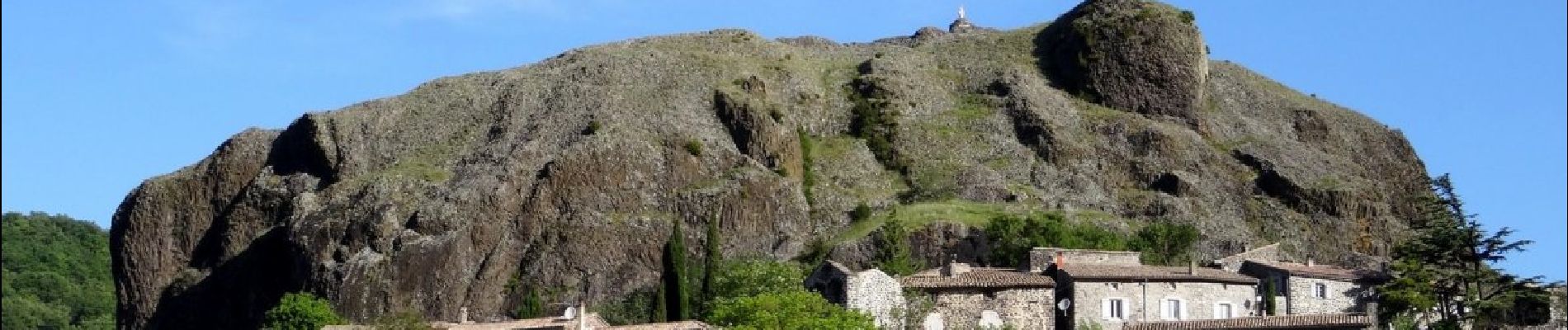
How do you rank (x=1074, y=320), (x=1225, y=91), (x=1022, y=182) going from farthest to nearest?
(x=1225, y=91) → (x=1022, y=182) → (x=1074, y=320)

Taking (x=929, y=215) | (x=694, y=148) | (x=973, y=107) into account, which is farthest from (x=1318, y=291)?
(x=973, y=107)

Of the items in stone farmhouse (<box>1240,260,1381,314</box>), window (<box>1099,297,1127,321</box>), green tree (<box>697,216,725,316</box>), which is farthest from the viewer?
green tree (<box>697,216,725,316</box>)

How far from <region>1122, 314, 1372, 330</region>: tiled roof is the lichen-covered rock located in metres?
76.9

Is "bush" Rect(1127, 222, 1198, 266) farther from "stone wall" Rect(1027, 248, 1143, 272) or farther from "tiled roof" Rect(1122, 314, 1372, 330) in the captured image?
"tiled roof" Rect(1122, 314, 1372, 330)

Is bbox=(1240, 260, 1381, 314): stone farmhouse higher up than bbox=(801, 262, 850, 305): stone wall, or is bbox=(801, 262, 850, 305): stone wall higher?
bbox=(1240, 260, 1381, 314): stone farmhouse

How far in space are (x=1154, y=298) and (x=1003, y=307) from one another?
21.7ft

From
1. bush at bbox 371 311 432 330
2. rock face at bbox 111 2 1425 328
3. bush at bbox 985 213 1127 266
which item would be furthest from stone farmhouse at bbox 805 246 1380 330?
rock face at bbox 111 2 1425 328

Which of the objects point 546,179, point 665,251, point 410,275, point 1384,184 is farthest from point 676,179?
point 1384,184

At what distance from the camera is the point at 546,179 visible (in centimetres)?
15288

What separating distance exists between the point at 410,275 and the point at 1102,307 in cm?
4585

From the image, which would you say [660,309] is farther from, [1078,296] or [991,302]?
[1078,296]

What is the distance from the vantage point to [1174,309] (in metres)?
111

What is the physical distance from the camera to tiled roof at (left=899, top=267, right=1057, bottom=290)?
10912 centimetres

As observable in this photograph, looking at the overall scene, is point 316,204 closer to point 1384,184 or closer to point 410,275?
point 410,275
